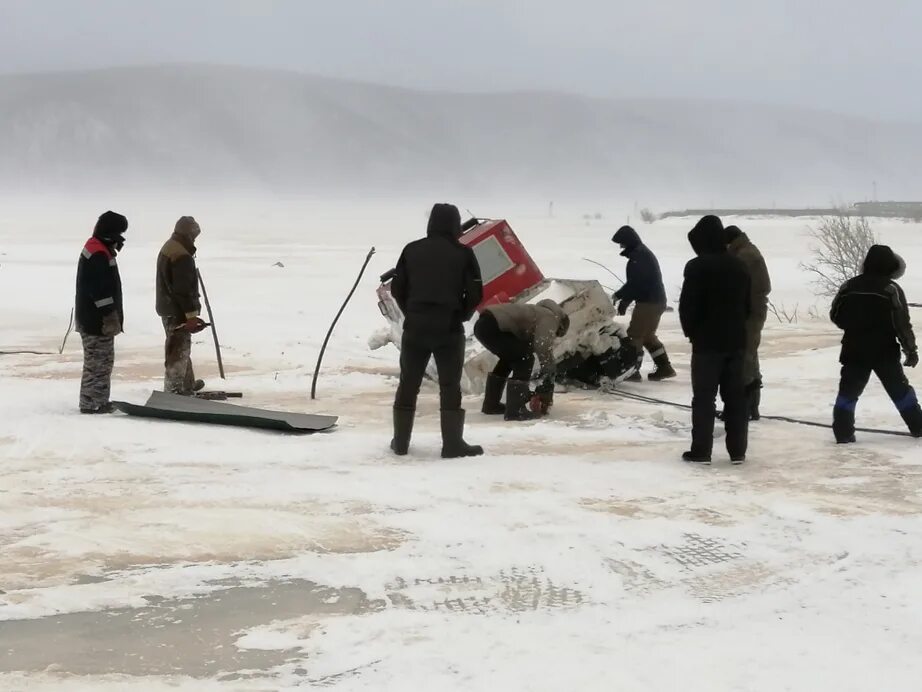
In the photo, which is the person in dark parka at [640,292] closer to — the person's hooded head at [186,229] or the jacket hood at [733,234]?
the jacket hood at [733,234]

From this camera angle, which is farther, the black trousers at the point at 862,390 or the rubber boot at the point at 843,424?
the rubber boot at the point at 843,424

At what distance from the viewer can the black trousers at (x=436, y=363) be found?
25.5ft

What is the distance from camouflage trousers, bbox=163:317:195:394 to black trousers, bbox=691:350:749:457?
4953 mm

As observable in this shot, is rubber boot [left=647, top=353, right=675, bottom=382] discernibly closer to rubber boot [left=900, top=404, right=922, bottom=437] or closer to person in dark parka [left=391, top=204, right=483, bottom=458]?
rubber boot [left=900, top=404, right=922, bottom=437]

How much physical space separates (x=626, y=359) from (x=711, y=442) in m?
3.69

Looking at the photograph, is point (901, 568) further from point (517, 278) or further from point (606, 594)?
point (517, 278)

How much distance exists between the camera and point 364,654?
14.8ft

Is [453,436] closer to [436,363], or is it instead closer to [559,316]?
[436,363]

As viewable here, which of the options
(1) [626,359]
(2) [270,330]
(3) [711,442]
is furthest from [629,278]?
(2) [270,330]

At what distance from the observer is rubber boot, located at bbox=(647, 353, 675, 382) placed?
40.1ft

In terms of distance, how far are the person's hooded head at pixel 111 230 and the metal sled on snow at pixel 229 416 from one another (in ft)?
4.35

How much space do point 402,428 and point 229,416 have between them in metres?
1.91

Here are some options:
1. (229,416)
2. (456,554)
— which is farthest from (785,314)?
(456,554)

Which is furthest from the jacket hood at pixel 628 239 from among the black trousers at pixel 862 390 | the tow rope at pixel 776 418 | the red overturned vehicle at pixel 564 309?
the black trousers at pixel 862 390
